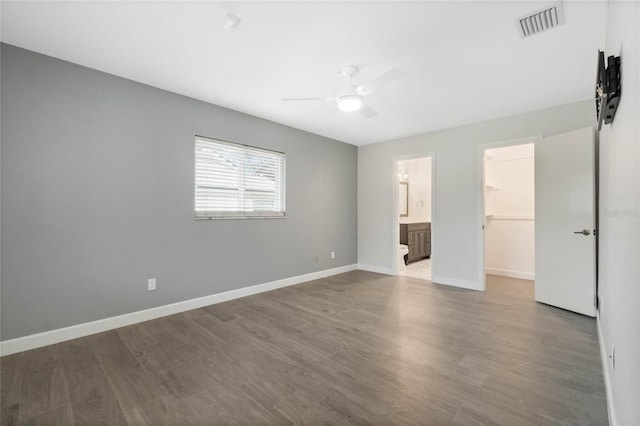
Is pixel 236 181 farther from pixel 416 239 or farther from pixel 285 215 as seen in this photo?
pixel 416 239

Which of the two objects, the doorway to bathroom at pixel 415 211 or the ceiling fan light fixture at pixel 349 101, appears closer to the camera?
the ceiling fan light fixture at pixel 349 101

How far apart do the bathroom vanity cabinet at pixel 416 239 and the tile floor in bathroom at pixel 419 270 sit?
0.50 feet

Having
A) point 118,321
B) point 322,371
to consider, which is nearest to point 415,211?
point 322,371

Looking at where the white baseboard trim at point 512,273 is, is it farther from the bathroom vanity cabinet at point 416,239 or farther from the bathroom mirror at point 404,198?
the bathroom mirror at point 404,198

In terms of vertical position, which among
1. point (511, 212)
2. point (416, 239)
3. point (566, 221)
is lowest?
point (416, 239)

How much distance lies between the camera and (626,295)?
1.19 metres

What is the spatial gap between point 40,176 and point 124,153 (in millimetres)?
692

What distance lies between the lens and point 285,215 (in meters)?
4.46

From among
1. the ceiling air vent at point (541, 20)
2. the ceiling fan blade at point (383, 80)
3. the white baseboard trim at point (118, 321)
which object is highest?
the ceiling air vent at point (541, 20)

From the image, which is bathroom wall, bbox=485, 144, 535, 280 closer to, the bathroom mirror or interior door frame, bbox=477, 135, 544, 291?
interior door frame, bbox=477, 135, 544, 291

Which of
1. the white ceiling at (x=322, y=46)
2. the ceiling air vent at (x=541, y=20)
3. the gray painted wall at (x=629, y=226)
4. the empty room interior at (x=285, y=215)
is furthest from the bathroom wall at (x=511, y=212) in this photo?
the gray painted wall at (x=629, y=226)

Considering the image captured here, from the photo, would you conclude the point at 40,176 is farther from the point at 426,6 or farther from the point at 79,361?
the point at 426,6

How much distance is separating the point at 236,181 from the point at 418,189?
5.34 m

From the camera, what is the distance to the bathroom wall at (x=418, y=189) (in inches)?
291
